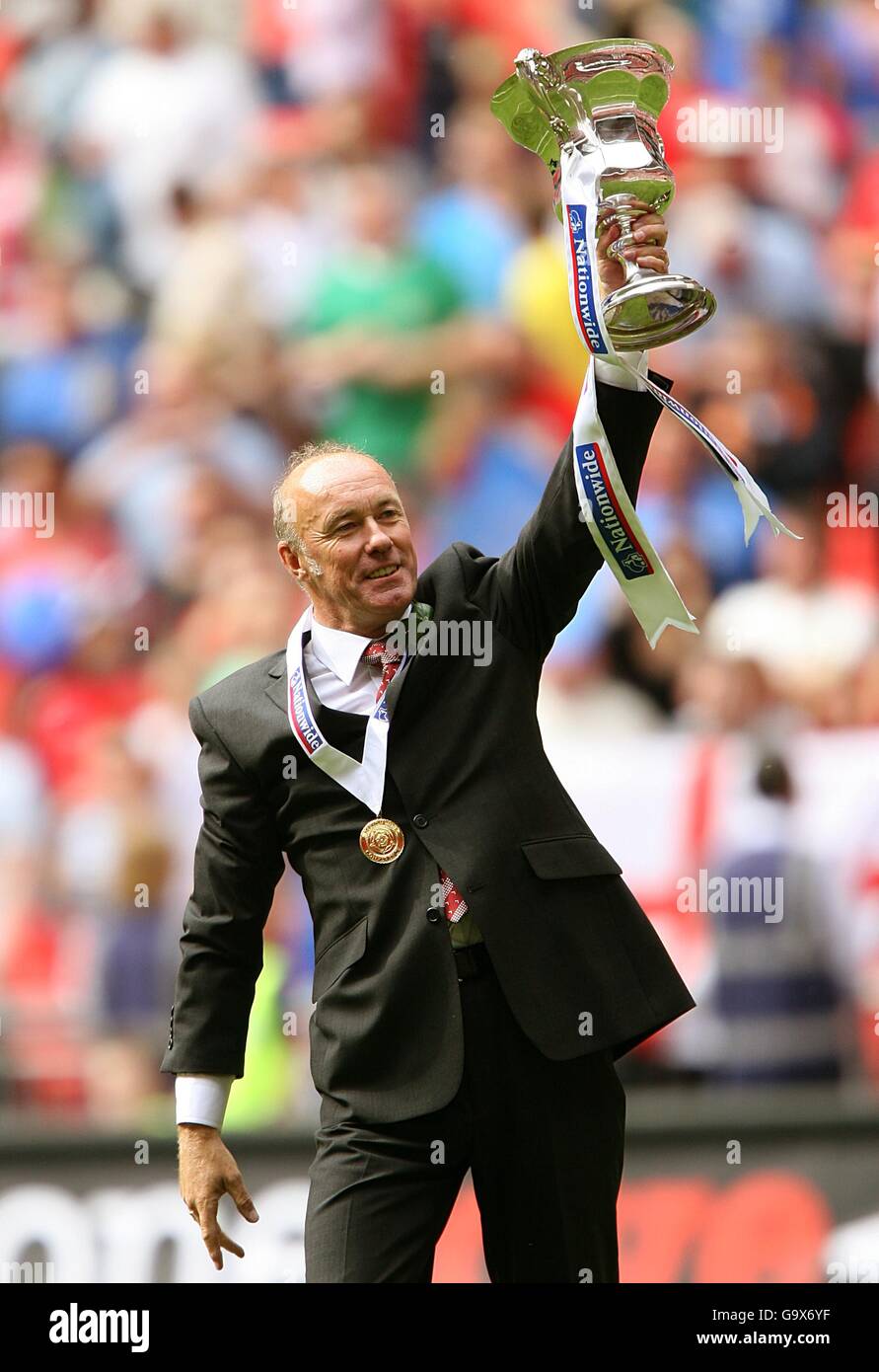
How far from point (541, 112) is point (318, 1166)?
1785mm

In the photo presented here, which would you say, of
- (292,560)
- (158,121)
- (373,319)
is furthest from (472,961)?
(158,121)

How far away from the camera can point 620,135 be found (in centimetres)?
312

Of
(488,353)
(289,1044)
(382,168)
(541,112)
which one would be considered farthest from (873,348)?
(541,112)

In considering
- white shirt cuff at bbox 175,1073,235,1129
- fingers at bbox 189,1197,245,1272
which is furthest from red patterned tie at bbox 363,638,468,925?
fingers at bbox 189,1197,245,1272

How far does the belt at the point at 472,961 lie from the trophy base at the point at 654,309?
99 centimetres

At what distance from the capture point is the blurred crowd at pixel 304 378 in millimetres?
5934

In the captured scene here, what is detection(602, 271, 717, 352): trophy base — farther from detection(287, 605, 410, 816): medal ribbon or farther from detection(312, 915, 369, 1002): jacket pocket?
detection(312, 915, 369, 1002): jacket pocket

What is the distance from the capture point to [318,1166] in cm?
314

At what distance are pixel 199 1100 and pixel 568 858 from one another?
78 cm

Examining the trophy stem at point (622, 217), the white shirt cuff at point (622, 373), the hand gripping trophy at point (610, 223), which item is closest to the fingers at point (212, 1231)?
the hand gripping trophy at point (610, 223)

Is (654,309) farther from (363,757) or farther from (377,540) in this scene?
(363,757)

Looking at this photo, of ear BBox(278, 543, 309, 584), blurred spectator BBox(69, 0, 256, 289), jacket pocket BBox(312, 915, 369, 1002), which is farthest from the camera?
blurred spectator BBox(69, 0, 256, 289)

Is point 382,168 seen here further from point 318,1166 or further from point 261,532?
point 318,1166

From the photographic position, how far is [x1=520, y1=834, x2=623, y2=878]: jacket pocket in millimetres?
3102
